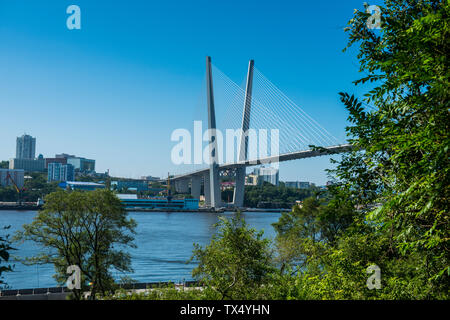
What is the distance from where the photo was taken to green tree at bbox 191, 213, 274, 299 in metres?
5.45

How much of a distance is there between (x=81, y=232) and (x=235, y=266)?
685 cm

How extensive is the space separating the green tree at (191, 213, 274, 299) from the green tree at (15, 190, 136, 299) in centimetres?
540

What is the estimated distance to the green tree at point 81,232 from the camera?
10.8m

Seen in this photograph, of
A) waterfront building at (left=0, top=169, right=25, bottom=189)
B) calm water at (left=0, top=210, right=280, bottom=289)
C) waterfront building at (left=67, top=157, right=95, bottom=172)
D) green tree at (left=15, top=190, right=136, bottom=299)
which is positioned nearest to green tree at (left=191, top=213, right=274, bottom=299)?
calm water at (left=0, top=210, right=280, bottom=289)

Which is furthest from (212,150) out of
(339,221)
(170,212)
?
(339,221)

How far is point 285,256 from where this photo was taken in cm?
1392

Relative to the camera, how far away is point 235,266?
5.77 metres

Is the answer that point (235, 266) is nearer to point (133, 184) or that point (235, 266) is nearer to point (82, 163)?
point (133, 184)

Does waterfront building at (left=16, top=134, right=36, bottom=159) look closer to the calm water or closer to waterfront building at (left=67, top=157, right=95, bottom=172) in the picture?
waterfront building at (left=67, top=157, right=95, bottom=172)

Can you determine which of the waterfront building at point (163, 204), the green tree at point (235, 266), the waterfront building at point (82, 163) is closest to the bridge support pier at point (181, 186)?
the waterfront building at point (163, 204)

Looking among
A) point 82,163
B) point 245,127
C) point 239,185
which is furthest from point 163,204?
point 82,163

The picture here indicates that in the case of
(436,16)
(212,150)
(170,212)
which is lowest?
(170,212)

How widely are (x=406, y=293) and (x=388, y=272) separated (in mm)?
2990
